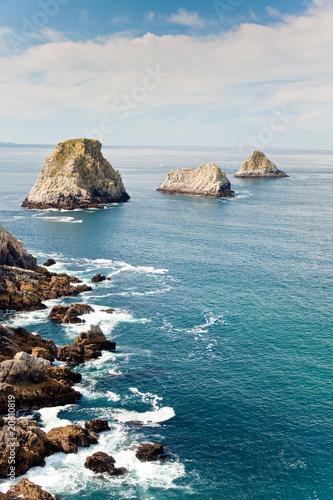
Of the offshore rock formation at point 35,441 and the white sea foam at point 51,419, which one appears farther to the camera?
the white sea foam at point 51,419

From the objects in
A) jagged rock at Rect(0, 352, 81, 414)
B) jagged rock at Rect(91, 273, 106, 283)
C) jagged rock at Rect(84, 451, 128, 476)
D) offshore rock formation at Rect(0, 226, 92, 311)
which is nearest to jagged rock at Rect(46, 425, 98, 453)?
jagged rock at Rect(84, 451, 128, 476)

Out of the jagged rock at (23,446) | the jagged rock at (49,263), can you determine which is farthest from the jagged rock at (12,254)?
the jagged rock at (23,446)

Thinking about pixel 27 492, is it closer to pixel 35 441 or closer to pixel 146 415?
pixel 35 441

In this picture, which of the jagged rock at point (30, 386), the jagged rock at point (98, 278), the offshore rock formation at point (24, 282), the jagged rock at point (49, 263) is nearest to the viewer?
the jagged rock at point (30, 386)

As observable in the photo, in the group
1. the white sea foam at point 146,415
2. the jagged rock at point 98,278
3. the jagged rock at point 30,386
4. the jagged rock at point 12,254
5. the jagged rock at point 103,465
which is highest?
the jagged rock at point 12,254

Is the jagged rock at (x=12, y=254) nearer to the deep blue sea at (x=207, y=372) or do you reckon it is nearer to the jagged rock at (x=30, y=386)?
the deep blue sea at (x=207, y=372)

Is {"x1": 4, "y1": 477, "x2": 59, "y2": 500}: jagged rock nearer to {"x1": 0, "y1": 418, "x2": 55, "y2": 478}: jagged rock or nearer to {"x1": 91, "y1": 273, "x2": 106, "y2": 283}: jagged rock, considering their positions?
{"x1": 0, "y1": 418, "x2": 55, "y2": 478}: jagged rock

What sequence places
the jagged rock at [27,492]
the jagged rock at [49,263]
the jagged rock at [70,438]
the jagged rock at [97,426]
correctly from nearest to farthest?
the jagged rock at [27,492] → the jagged rock at [70,438] → the jagged rock at [97,426] → the jagged rock at [49,263]
